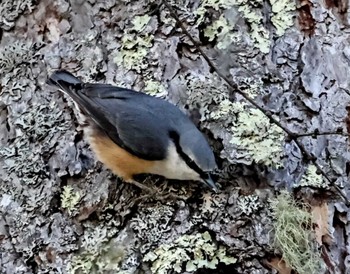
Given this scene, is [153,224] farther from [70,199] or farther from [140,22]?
[140,22]

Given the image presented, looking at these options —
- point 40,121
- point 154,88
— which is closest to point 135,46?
point 154,88

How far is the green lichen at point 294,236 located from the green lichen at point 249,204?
5 cm

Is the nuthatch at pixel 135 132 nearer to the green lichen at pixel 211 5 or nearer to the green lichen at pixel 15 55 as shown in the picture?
the green lichen at pixel 15 55

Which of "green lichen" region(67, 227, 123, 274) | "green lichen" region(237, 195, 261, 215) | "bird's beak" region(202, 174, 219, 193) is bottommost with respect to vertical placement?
"green lichen" region(67, 227, 123, 274)

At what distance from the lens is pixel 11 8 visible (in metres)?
2.62

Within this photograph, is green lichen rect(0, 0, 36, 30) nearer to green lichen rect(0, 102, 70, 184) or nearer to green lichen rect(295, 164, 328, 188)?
green lichen rect(0, 102, 70, 184)

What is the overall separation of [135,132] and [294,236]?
0.62 meters

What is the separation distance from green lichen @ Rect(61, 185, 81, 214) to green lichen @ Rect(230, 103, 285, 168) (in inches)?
19.5

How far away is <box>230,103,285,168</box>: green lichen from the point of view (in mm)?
2279

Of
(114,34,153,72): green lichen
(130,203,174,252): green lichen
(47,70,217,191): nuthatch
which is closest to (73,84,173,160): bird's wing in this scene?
(47,70,217,191): nuthatch

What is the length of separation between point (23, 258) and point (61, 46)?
2.30ft

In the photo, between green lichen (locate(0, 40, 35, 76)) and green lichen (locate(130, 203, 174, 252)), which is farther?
green lichen (locate(0, 40, 35, 76))

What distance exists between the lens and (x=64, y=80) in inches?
93.9

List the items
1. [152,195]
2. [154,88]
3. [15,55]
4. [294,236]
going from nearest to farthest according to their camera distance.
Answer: [294,236] → [152,195] → [154,88] → [15,55]
